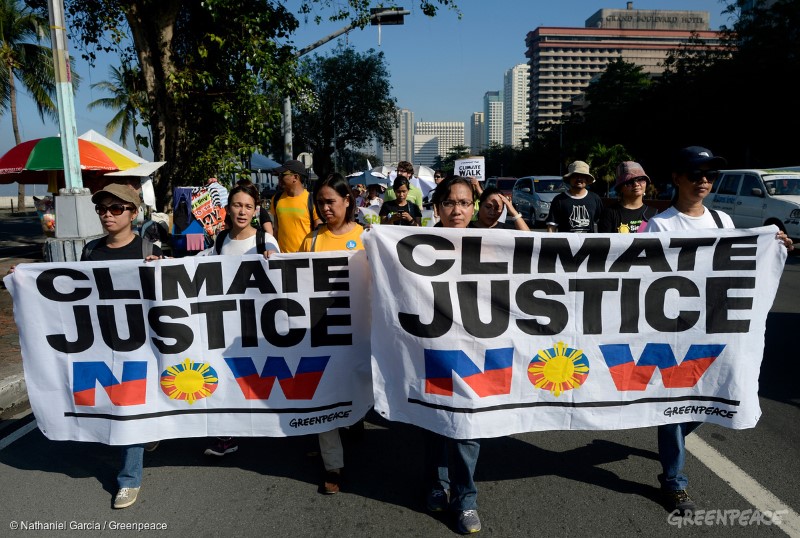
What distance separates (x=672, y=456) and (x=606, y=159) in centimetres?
4469

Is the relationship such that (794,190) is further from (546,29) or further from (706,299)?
(546,29)

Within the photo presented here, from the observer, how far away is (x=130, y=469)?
3.49 meters

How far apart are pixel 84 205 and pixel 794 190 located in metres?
13.8

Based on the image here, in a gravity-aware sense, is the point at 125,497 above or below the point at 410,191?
below

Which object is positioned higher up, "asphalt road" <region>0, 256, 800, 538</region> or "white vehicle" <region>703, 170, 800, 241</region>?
"white vehicle" <region>703, 170, 800, 241</region>

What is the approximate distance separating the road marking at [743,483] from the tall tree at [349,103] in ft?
142

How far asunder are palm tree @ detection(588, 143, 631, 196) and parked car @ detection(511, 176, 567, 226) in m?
23.1

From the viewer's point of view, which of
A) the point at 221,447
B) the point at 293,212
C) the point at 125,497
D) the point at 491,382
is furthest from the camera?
the point at 293,212

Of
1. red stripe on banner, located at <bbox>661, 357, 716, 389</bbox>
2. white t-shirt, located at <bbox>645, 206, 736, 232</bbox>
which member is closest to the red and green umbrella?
white t-shirt, located at <bbox>645, 206, 736, 232</bbox>

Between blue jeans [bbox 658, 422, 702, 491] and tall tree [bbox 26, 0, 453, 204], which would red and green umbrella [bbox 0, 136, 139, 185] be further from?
blue jeans [bbox 658, 422, 702, 491]

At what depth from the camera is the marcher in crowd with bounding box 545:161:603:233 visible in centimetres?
578

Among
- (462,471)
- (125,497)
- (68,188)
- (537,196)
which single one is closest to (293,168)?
(68,188)

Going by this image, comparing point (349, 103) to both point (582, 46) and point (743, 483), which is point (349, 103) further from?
point (582, 46)

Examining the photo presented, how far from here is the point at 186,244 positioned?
36.5 feet
